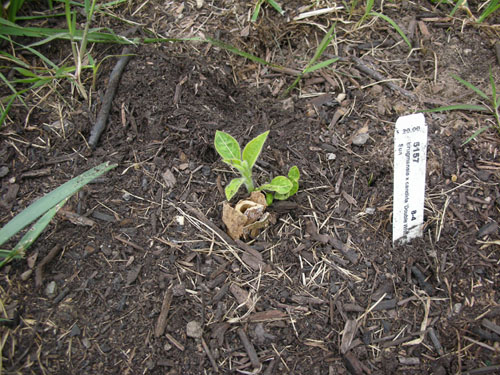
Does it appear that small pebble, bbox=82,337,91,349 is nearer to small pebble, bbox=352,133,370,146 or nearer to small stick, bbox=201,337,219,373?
small stick, bbox=201,337,219,373

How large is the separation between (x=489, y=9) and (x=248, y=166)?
145 cm

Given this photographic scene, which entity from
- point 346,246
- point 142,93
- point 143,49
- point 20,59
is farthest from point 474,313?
point 20,59

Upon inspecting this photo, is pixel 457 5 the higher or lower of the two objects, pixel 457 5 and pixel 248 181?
the higher

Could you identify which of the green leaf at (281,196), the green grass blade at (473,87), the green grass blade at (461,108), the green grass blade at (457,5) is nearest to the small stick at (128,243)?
the green leaf at (281,196)

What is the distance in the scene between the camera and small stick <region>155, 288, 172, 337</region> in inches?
52.9

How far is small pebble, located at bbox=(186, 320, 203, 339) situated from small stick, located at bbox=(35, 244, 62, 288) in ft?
1.81

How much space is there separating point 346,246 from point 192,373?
719 mm

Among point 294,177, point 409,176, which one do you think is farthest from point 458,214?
point 294,177

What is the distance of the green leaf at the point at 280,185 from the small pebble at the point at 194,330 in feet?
1.79

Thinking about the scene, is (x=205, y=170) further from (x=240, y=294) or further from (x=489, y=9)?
(x=489, y=9)

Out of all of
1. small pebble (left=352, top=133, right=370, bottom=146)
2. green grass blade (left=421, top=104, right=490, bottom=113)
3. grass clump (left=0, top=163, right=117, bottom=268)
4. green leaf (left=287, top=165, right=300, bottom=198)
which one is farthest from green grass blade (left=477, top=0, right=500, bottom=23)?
grass clump (left=0, top=163, right=117, bottom=268)

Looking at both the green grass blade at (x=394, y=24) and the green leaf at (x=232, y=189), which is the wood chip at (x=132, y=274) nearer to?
the green leaf at (x=232, y=189)

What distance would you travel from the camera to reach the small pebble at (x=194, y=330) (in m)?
1.34

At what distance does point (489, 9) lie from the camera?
1.89 m
